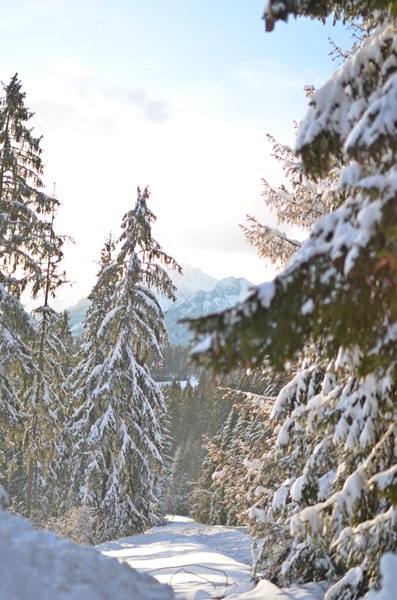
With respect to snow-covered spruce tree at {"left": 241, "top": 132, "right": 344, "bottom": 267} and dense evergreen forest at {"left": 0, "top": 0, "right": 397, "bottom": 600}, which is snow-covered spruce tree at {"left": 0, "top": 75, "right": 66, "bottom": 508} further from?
snow-covered spruce tree at {"left": 241, "top": 132, "right": 344, "bottom": 267}

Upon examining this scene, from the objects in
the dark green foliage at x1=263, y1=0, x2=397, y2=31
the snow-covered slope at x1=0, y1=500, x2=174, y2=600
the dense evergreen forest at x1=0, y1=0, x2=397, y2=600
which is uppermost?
the dark green foliage at x1=263, y1=0, x2=397, y2=31

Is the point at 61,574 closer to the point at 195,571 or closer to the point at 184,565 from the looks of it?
the point at 184,565

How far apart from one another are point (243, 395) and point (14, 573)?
6.38m

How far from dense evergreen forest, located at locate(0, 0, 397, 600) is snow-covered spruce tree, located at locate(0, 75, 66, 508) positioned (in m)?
0.04

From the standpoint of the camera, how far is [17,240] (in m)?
12.5

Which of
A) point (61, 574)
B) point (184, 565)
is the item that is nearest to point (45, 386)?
point (184, 565)

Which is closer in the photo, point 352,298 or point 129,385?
point 352,298

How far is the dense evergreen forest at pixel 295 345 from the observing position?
2.87 metres

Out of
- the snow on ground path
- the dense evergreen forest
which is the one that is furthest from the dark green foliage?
the snow on ground path

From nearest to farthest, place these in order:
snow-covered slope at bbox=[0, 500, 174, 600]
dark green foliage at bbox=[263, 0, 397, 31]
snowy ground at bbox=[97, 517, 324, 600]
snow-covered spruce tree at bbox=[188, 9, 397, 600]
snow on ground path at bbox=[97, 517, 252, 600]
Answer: snow-covered spruce tree at bbox=[188, 9, 397, 600]
snow-covered slope at bbox=[0, 500, 174, 600]
dark green foliage at bbox=[263, 0, 397, 31]
snowy ground at bbox=[97, 517, 324, 600]
snow on ground path at bbox=[97, 517, 252, 600]

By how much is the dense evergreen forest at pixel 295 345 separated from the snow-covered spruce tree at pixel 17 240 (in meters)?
0.04

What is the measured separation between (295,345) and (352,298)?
1.37ft

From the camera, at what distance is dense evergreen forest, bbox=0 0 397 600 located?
2871 millimetres

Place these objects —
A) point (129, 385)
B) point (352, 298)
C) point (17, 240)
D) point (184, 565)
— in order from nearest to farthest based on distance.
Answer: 1. point (352, 298)
2. point (184, 565)
3. point (17, 240)
4. point (129, 385)
